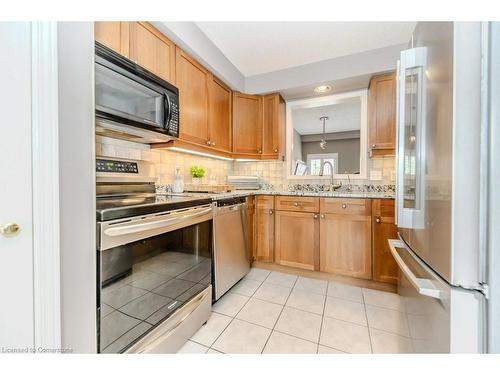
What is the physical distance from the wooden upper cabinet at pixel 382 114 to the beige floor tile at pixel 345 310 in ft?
5.13

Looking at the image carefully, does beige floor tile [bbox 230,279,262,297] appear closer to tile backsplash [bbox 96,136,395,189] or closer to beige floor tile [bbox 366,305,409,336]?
beige floor tile [bbox 366,305,409,336]

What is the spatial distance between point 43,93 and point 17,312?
705mm

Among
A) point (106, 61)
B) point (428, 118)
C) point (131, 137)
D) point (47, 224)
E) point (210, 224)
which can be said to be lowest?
point (210, 224)

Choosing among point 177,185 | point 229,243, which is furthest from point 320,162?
point 177,185

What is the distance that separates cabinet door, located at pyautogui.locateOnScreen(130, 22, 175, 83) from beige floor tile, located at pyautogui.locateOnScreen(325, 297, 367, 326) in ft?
7.40

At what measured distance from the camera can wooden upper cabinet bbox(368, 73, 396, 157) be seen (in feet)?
6.79

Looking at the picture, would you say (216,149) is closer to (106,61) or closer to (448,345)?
(106,61)

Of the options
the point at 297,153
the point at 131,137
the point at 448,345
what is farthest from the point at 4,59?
the point at 297,153

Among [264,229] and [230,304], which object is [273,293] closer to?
[230,304]

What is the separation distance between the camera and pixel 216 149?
218cm

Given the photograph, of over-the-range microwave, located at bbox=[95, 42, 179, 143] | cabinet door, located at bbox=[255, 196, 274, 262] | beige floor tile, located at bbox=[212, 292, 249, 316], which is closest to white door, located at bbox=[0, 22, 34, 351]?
over-the-range microwave, located at bbox=[95, 42, 179, 143]

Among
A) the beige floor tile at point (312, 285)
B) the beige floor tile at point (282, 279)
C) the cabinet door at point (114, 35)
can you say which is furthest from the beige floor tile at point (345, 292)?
the cabinet door at point (114, 35)

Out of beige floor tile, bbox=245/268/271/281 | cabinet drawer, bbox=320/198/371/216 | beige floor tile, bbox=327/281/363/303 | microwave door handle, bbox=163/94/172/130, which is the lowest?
beige floor tile, bbox=327/281/363/303

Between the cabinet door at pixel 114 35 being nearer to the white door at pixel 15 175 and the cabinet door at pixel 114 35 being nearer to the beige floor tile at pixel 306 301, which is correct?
the white door at pixel 15 175
